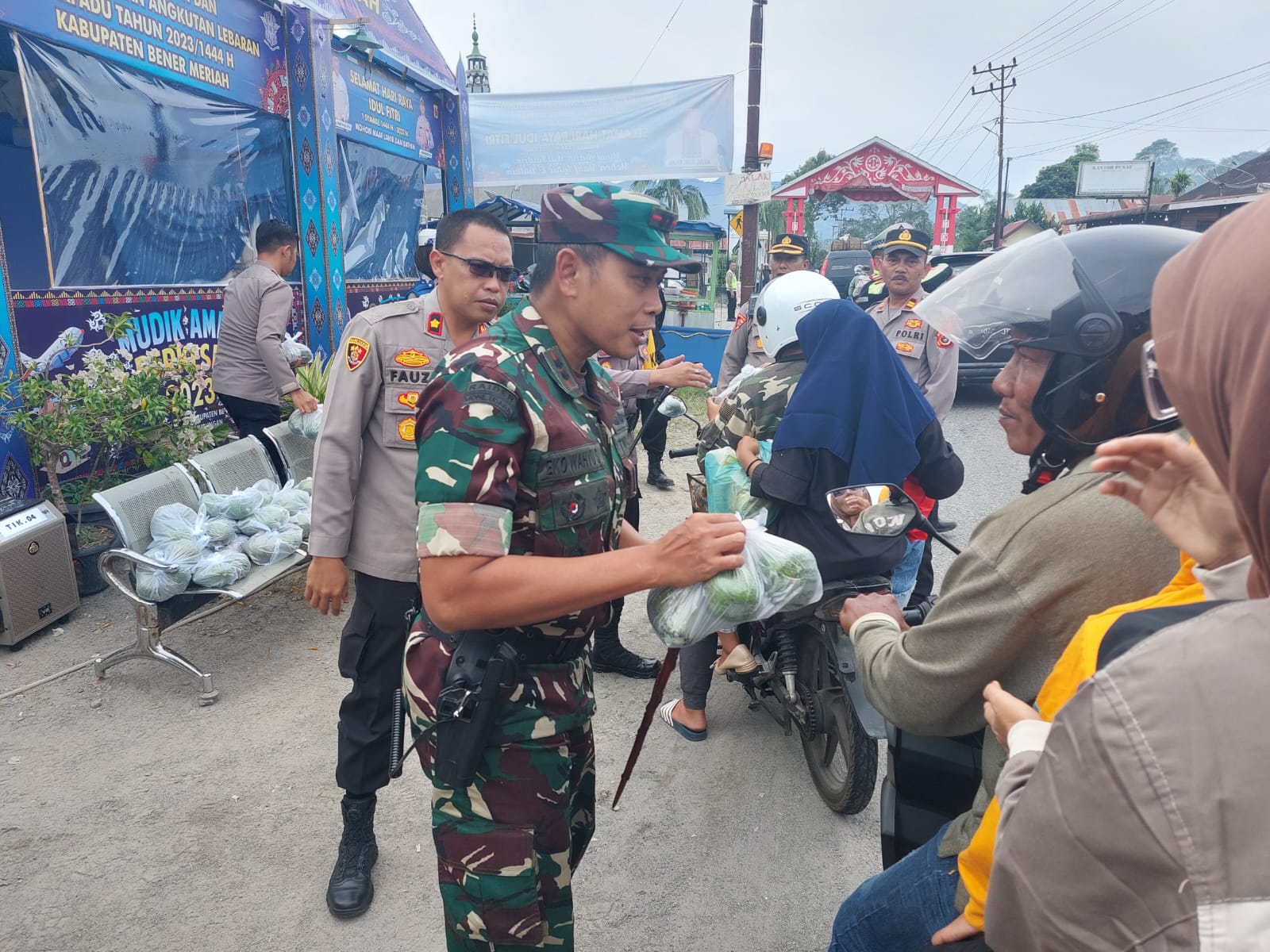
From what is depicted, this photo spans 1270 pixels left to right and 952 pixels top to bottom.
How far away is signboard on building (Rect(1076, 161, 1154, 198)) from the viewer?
111ft

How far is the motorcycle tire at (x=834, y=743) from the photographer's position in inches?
114

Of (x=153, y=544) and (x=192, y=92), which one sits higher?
(x=192, y=92)

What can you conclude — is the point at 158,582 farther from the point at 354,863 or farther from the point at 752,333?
the point at 752,333

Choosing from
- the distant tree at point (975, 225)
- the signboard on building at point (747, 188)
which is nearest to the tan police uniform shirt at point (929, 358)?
the signboard on building at point (747, 188)

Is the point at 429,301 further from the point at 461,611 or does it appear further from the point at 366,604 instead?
the point at 461,611

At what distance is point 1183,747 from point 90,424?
5259 mm

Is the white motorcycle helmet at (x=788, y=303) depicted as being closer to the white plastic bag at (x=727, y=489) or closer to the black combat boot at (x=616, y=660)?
the white plastic bag at (x=727, y=489)

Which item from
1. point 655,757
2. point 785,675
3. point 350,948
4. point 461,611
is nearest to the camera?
point 461,611

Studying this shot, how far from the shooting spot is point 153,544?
12.7 feet

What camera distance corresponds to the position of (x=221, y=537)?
13.4 feet

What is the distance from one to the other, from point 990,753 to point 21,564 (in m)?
4.54

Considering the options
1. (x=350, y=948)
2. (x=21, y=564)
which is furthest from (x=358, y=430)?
(x=21, y=564)

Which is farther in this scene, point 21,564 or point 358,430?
point 21,564

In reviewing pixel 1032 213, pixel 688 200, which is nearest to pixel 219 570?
pixel 688 200
